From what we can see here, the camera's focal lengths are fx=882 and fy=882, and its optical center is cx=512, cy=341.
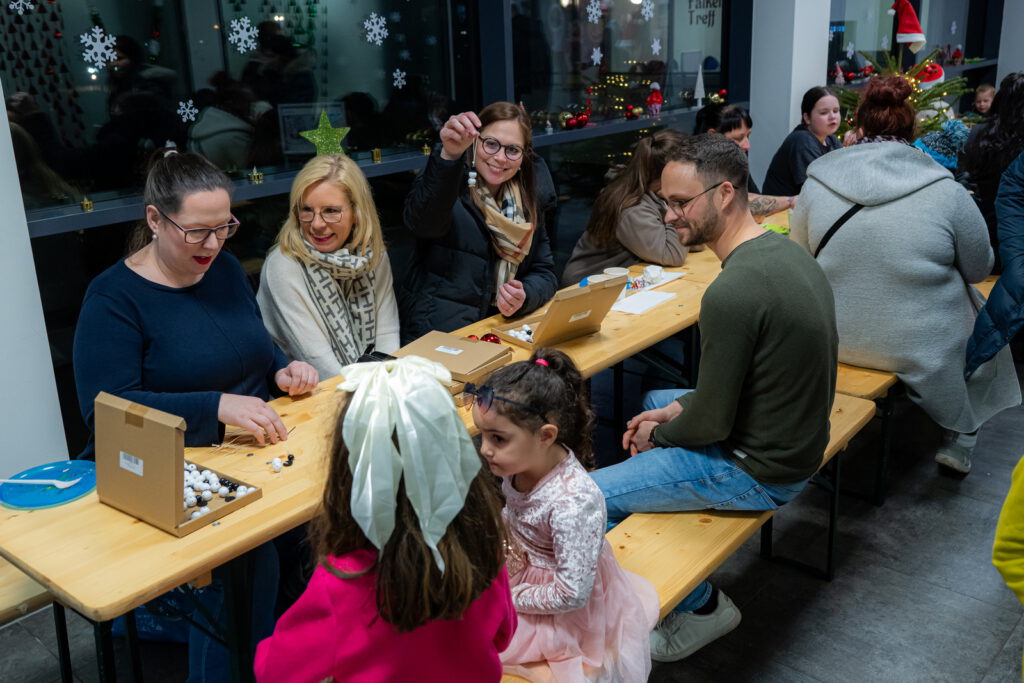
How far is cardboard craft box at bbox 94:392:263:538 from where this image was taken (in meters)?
1.76

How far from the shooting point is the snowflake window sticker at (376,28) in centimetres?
414

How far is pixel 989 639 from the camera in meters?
2.67

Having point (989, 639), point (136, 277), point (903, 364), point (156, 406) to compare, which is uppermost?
point (136, 277)

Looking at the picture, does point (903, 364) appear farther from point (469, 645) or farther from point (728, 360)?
point (469, 645)

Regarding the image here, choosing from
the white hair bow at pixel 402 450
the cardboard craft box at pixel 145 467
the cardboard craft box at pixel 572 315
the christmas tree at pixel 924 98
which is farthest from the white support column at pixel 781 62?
the white hair bow at pixel 402 450

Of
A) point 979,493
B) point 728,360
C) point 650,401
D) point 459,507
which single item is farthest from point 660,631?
point 979,493

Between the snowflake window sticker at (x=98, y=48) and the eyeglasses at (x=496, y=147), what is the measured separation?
140 centimetres

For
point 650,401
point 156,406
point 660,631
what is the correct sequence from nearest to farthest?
point 156,406 → point 660,631 → point 650,401

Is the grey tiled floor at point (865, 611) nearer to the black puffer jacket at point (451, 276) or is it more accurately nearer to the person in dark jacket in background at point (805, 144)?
the black puffer jacket at point (451, 276)

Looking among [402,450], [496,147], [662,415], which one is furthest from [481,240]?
[402,450]

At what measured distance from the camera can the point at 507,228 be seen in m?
3.26

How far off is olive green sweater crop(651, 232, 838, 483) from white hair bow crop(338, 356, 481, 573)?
1.01 metres

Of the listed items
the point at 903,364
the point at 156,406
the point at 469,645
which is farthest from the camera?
the point at 903,364

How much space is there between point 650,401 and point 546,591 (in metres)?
1.20
